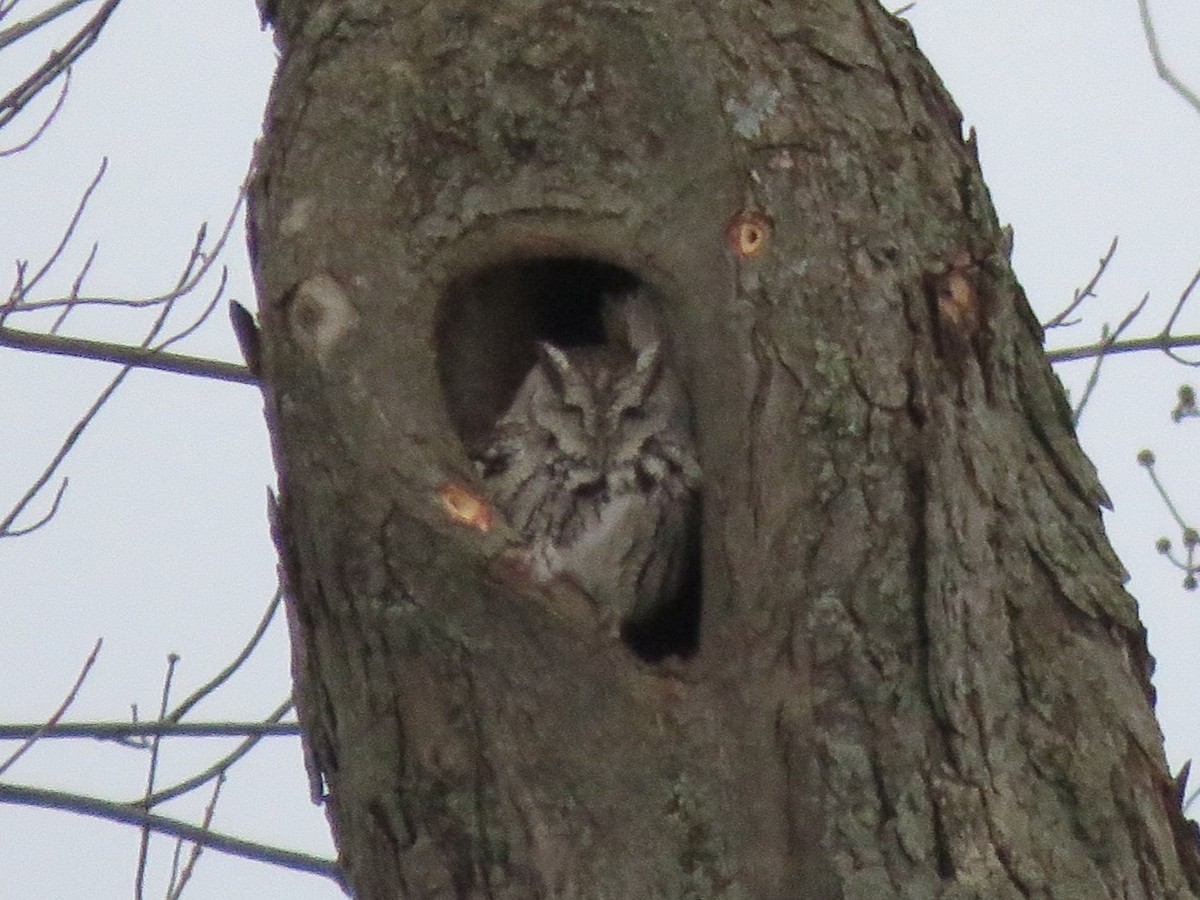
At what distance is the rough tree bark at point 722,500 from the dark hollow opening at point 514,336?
0.23 meters

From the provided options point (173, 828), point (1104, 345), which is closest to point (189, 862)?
point (173, 828)

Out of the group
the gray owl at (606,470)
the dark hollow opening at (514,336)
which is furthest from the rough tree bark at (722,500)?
the gray owl at (606,470)

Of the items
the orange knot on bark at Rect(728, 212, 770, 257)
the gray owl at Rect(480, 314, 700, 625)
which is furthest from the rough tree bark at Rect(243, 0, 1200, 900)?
the gray owl at Rect(480, 314, 700, 625)

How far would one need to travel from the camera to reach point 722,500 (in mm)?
→ 2479

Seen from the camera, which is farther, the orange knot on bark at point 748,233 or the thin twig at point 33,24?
the thin twig at point 33,24

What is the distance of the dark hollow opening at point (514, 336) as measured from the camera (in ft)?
9.69

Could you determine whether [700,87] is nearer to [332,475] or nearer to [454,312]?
[454,312]

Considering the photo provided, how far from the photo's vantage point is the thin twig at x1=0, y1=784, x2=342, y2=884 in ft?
10.6

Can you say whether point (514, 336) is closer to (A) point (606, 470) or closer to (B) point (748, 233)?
(A) point (606, 470)

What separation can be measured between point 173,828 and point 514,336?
1122 mm

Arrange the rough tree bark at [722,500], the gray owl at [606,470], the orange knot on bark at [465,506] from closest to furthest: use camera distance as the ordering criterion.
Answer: the rough tree bark at [722,500], the orange knot on bark at [465,506], the gray owl at [606,470]

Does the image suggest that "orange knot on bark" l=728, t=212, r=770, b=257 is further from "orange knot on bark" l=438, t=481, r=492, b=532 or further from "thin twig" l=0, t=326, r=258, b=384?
"thin twig" l=0, t=326, r=258, b=384

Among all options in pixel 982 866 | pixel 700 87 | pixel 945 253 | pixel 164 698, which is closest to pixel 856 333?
pixel 945 253

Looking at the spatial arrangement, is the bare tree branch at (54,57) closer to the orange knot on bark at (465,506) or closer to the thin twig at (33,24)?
the thin twig at (33,24)
